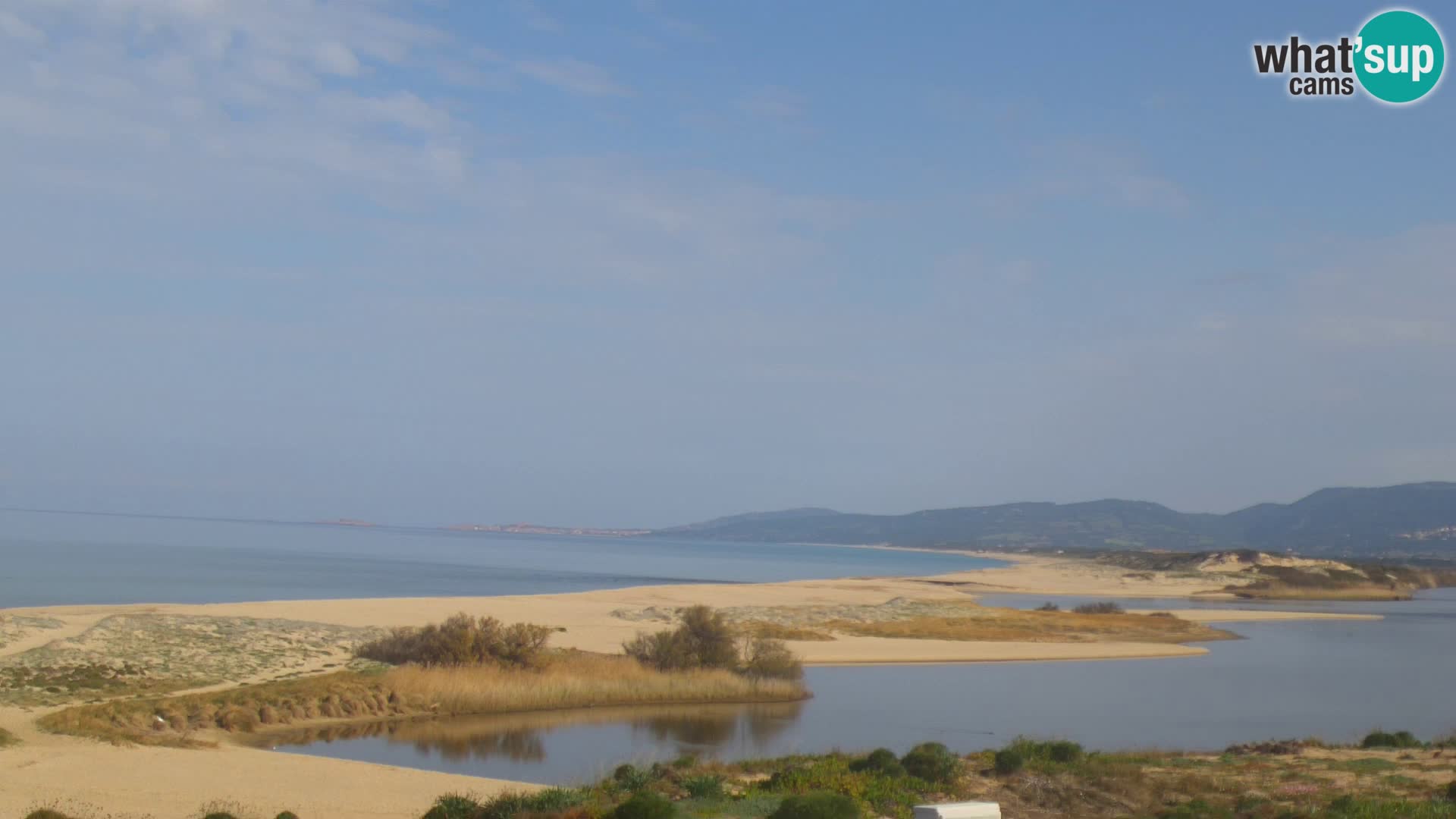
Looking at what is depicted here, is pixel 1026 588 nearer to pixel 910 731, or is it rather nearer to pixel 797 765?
pixel 910 731

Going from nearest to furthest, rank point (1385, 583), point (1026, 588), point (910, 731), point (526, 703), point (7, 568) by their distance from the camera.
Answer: point (910, 731), point (526, 703), point (7, 568), point (1026, 588), point (1385, 583)

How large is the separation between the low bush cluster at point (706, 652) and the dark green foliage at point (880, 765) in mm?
14295

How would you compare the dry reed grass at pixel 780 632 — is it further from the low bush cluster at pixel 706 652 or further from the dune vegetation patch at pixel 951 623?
the low bush cluster at pixel 706 652

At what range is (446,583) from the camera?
77625 mm

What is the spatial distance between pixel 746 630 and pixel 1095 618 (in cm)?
2077

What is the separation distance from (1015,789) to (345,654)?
20.6m

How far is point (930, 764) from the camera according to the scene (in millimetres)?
16547

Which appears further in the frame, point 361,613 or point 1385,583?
point 1385,583

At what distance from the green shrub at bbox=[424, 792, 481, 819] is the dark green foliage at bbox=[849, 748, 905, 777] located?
215 inches

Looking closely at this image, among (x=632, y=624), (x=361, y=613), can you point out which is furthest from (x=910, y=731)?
(x=361, y=613)

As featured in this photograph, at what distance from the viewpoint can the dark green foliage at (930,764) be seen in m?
16.4

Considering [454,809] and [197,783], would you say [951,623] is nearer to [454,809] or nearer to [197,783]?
[197,783]

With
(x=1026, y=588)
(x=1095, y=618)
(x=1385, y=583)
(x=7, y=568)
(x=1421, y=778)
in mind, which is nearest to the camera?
(x=1421, y=778)

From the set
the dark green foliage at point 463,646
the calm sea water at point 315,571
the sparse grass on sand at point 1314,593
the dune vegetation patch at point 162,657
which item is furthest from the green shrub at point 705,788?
the sparse grass on sand at point 1314,593
